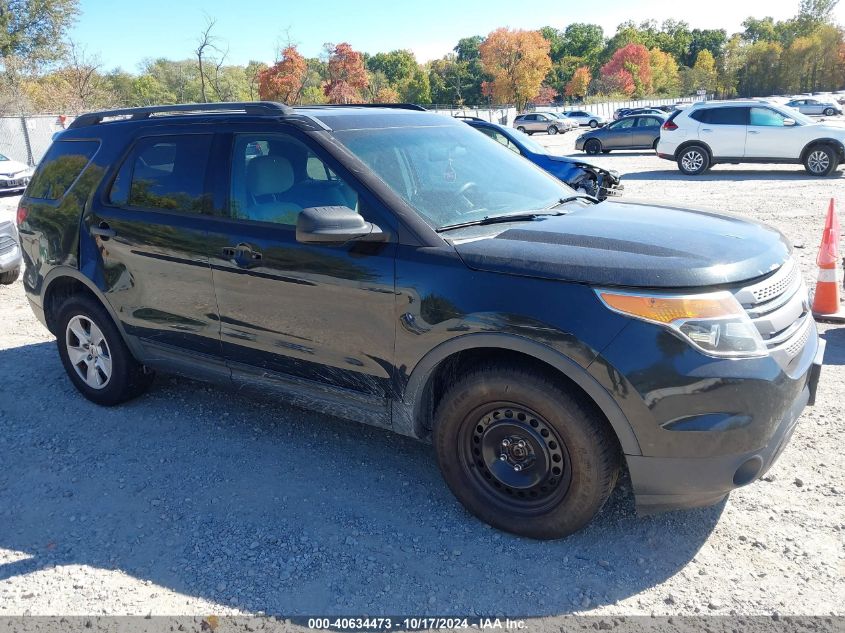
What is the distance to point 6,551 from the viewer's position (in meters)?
3.09

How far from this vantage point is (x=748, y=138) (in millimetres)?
16562

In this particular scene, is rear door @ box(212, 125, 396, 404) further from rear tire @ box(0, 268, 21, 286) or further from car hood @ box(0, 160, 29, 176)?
car hood @ box(0, 160, 29, 176)

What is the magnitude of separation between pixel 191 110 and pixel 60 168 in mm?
1120

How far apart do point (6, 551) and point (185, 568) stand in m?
0.88

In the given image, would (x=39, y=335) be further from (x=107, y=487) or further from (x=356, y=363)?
(x=356, y=363)

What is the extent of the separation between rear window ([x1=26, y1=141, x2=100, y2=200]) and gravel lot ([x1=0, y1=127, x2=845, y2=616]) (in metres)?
1.51

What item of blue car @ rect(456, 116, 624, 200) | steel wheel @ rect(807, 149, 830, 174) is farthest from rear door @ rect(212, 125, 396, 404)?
steel wheel @ rect(807, 149, 830, 174)

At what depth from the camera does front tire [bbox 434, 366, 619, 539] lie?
275 centimetres

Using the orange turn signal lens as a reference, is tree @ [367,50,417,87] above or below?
above

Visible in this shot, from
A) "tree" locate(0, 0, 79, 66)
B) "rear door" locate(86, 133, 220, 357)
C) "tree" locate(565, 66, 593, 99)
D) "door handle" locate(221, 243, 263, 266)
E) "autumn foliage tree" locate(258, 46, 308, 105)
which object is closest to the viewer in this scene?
"door handle" locate(221, 243, 263, 266)

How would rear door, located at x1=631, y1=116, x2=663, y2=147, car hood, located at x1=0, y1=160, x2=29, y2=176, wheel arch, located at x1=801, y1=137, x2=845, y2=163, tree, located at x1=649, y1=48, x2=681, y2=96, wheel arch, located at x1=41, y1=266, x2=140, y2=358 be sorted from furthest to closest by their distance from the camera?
tree, located at x1=649, y1=48, x2=681, y2=96 < rear door, located at x1=631, y1=116, x2=663, y2=147 < car hood, located at x1=0, y1=160, x2=29, y2=176 < wheel arch, located at x1=801, y1=137, x2=845, y2=163 < wheel arch, located at x1=41, y1=266, x2=140, y2=358

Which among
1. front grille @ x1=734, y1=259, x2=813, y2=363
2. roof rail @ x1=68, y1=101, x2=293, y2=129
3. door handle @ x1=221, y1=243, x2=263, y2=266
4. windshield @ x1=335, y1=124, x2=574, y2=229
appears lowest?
front grille @ x1=734, y1=259, x2=813, y2=363

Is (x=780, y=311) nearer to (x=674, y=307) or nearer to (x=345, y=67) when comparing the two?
(x=674, y=307)

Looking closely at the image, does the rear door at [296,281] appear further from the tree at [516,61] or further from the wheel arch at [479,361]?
the tree at [516,61]
